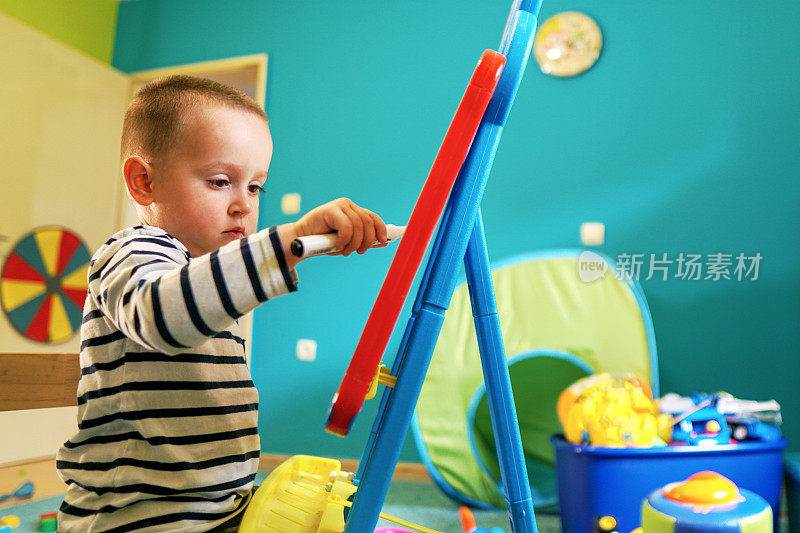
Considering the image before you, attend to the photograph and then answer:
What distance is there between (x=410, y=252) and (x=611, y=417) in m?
1.04

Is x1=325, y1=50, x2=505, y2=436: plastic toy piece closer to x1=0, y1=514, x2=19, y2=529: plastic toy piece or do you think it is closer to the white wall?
x1=0, y1=514, x2=19, y2=529: plastic toy piece

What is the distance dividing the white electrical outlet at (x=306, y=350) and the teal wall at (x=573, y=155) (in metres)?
0.03

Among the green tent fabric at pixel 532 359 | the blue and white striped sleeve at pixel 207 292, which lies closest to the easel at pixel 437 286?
the blue and white striped sleeve at pixel 207 292

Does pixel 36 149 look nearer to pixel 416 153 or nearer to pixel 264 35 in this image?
pixel 264 35

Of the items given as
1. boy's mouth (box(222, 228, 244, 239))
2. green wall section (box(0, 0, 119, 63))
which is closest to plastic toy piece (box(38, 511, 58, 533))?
boy's mouth (box(222, 228, 244, 239))

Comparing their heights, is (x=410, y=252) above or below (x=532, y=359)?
above

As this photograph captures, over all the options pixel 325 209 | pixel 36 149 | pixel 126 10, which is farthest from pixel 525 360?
pixel 126 10

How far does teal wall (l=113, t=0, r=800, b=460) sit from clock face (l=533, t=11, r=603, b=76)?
0.11 feet

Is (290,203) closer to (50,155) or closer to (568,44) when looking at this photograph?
(50,155)

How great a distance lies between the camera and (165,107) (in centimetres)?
64

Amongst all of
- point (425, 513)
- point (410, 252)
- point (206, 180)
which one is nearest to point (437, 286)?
point (410, 252)

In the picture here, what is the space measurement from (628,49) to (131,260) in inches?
74.8

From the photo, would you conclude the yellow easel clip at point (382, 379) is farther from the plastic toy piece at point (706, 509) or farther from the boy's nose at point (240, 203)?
the plastic toy piece at point (706, 509)

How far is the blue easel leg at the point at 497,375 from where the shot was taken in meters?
0.54
